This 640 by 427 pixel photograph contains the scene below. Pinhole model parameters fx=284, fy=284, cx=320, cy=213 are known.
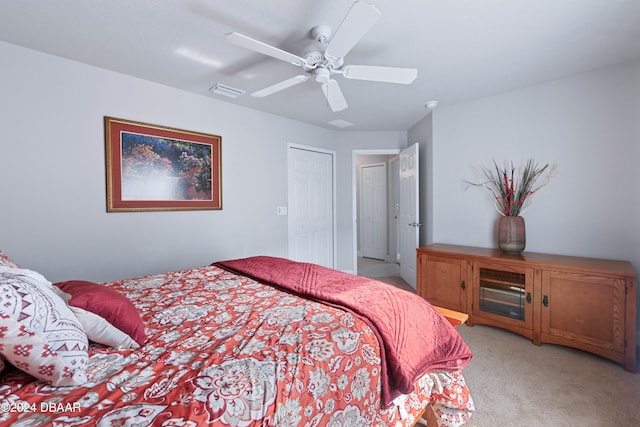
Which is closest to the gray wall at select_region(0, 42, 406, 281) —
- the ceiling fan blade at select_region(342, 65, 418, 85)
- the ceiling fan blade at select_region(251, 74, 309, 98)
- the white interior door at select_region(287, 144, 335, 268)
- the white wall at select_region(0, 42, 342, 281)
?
the white wall at select_region(0, 42, 342, 281)

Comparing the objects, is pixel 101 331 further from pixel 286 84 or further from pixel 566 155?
pixel 566 155

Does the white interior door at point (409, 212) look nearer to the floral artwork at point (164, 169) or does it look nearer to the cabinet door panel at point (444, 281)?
the cabinet door panel at point (444, 281)

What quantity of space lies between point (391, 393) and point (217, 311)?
34.4 inches

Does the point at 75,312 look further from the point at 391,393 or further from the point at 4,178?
the point at 4,178

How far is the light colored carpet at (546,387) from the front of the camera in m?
1.59

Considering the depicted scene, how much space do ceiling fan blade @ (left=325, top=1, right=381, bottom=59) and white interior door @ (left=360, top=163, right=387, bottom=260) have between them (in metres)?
4.36

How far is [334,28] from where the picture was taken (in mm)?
1849

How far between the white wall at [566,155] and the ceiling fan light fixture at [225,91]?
2405 mm

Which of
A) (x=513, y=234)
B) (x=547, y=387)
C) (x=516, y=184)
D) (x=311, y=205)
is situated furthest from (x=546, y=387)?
(x=311, y=205)

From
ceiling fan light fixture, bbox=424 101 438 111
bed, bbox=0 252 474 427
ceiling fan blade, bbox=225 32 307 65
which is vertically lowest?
bed, bbox=0 252 474 427

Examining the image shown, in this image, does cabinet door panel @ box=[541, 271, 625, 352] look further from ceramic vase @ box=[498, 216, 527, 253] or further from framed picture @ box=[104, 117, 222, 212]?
framed picture @ box=[104, 117, 222, 212]

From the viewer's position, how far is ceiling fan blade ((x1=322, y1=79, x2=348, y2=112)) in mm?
2119

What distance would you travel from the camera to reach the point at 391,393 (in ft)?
3.92

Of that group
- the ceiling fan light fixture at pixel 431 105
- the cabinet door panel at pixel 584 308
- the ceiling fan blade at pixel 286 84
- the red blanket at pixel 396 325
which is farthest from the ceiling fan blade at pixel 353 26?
the cabinet door panel at pixel 584 308
